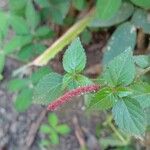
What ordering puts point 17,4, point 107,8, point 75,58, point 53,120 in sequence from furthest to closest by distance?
point 53,120 → point 17,4 → point 107,8 → point 75,58

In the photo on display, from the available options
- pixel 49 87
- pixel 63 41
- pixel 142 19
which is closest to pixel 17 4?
pixel 63 41

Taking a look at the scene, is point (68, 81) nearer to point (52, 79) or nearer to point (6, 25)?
point (52, 79)

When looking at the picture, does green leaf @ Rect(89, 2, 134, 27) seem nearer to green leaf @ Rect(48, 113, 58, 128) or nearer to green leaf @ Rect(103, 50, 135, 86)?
green leaf @ Rect(48, 113, 58, 128)

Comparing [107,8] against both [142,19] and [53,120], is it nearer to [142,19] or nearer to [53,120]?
[142,19]

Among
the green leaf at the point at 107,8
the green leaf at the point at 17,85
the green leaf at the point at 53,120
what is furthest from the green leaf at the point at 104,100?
the green leaf at the point at 53,120

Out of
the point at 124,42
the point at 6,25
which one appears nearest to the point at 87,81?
the point at 124,42

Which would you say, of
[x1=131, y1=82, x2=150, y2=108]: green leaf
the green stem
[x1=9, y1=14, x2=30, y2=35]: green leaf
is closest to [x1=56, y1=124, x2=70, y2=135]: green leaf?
the green stem
